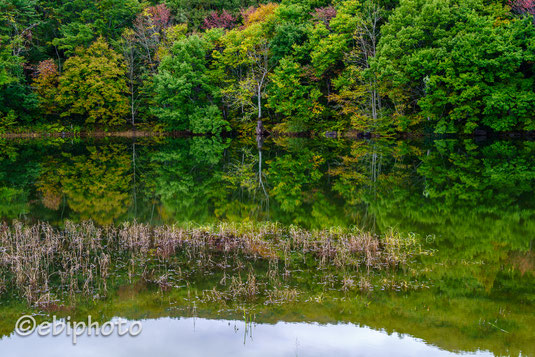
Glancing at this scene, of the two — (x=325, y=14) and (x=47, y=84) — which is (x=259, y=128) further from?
(x=47, y=84)

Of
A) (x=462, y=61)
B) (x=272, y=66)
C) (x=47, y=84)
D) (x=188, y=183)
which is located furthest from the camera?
(x=47, y=84)

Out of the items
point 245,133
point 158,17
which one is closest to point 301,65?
point 245,133

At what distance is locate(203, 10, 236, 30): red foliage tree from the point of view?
50131mm

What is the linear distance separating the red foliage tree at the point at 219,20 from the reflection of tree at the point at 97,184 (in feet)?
90.8

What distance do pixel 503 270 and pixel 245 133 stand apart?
39.9 meters

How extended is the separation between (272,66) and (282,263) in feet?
122

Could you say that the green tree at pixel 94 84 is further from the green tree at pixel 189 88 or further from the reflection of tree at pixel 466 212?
the reflection of tree at pixel 466 212

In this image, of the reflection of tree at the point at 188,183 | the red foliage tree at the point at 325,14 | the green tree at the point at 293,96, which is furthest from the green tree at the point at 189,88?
the reflection of tree at the point at 188,183

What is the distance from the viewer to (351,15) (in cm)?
3991

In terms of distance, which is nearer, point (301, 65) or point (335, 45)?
point (335, 45)

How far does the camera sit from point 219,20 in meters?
50.4

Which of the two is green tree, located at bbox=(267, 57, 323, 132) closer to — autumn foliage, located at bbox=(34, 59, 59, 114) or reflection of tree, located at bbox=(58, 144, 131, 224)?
reflection of tree, located at bbox=(58, 144, 131, 224)

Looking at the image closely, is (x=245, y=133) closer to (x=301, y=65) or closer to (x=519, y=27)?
(x=301, y=65)

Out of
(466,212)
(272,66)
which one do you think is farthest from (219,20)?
(466,212)
